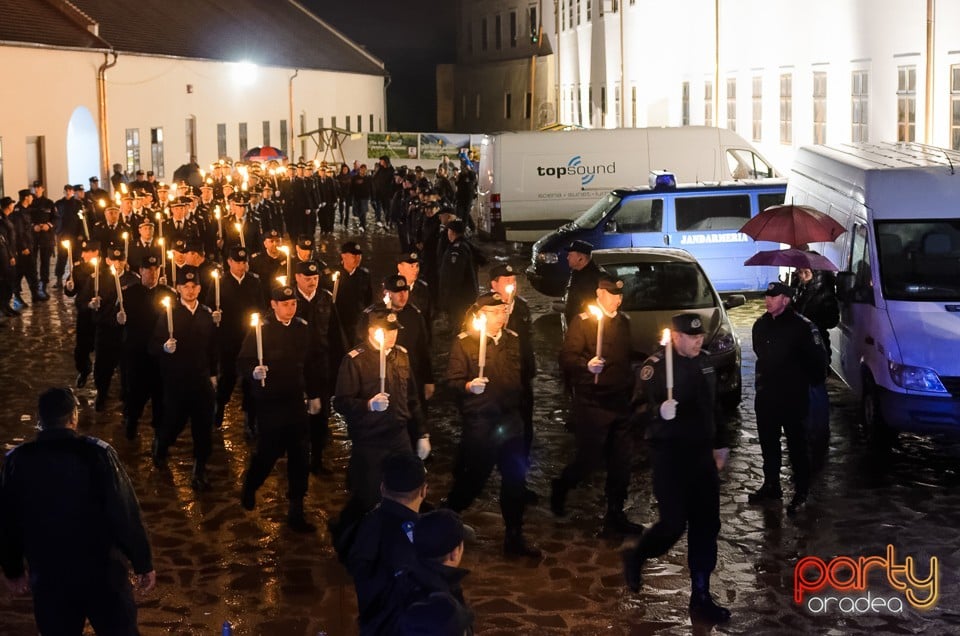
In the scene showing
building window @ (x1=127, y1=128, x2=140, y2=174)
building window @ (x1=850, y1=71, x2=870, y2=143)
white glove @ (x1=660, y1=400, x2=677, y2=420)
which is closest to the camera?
white glove @ (x1=660, y1=400, x2=677, y2=420)

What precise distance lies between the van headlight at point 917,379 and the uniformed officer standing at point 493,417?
352 cm

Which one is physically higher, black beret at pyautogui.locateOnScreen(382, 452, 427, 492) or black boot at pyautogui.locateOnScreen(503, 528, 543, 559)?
black beret at pyautogui.locateOnScreen(382, 452, 427, 492)

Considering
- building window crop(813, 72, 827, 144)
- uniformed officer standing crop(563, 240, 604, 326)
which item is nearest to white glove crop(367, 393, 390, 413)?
uniformed officer standing crop(563, 240, 604, 326)

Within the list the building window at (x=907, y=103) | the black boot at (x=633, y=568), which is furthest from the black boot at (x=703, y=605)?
the building window at (x=907, y=103)

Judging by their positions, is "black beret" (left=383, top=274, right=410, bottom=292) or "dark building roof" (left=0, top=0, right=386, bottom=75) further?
"dark building roof" (left=0, top=0, right=386, bottom=75)

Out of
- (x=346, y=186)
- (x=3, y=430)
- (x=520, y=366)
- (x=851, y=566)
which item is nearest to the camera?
(x=851, y=566)

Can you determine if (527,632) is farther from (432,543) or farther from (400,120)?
(400,120)

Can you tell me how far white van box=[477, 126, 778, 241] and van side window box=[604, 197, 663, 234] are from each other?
6.33 m

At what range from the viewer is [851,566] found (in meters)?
9.62

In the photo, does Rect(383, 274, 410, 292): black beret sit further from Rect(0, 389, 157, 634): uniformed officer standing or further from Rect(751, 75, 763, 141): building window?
Rect(751, 75, 763, 141): building window

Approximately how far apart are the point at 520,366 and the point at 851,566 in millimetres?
2640

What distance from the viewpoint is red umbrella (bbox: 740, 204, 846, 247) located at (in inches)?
546

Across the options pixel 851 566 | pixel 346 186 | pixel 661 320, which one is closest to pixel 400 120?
pixel 346 186

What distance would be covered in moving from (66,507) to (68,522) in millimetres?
71
